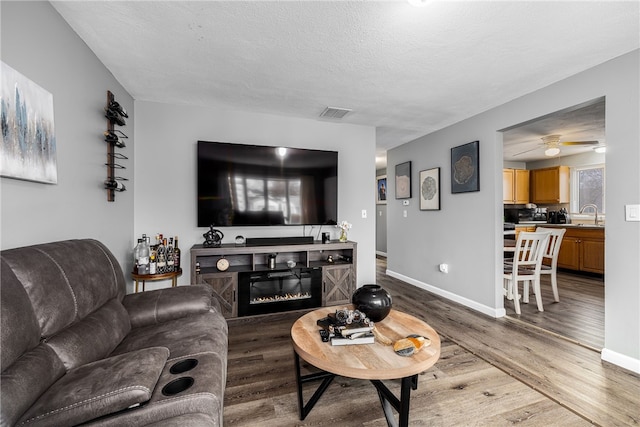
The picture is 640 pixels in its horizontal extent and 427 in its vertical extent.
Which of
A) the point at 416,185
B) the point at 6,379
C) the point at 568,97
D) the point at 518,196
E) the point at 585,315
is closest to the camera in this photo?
the point at 6,379

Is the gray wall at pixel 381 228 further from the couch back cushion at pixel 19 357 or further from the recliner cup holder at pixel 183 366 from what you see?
the couch back cushion at pixel 19 357

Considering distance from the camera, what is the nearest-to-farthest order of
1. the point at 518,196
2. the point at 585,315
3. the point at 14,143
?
the point at 14,143 < the point at 585,315 < the point at 518,196

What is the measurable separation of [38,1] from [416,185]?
4302 millimetres

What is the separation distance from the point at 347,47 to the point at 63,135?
193 cm

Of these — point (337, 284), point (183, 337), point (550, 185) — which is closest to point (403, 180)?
point (337, 284)

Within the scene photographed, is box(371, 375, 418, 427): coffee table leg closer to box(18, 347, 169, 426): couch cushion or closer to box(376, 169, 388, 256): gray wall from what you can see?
box(18, 347, 169, 426): couch cushion

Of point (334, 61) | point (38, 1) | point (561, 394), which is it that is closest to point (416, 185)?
point (334, 61)

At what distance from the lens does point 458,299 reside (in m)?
3.63

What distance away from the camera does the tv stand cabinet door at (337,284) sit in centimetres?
324

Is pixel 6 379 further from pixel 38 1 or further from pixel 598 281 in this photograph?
pixel 598 281

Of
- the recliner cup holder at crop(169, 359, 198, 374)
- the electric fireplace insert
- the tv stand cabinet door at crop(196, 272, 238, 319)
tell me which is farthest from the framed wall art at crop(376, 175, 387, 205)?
A: the recliner cup holder at crop(169, 359, 198, 374)

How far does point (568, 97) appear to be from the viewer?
248cm

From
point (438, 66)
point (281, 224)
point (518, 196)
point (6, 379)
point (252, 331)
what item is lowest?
point (252, 331)

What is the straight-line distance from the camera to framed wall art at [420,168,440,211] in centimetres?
400
